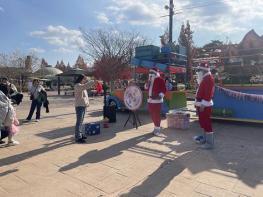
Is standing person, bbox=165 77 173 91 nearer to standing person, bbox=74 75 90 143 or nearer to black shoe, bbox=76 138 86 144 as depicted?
standing person, bbox=74 75 90 143

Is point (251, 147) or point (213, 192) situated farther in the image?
point (251, 147)

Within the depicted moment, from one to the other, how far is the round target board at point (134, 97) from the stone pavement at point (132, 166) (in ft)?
3.01

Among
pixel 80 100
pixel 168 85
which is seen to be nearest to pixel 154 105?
pixel 80 100

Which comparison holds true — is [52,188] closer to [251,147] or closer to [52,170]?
[52,170]

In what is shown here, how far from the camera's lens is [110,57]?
2830cm

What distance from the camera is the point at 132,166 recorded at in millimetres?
5238

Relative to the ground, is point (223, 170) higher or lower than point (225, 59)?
lower

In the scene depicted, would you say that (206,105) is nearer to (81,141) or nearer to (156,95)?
(156,95)

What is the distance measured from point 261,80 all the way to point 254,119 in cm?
123

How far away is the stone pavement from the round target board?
92cm

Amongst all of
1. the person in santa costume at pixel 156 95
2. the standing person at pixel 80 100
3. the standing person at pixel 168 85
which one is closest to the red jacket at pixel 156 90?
the person in santa costume at pixel 156 95

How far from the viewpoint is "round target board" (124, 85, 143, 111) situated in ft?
28.0

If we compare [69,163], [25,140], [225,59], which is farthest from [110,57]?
[69,163]

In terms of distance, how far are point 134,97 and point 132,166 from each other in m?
3.62
